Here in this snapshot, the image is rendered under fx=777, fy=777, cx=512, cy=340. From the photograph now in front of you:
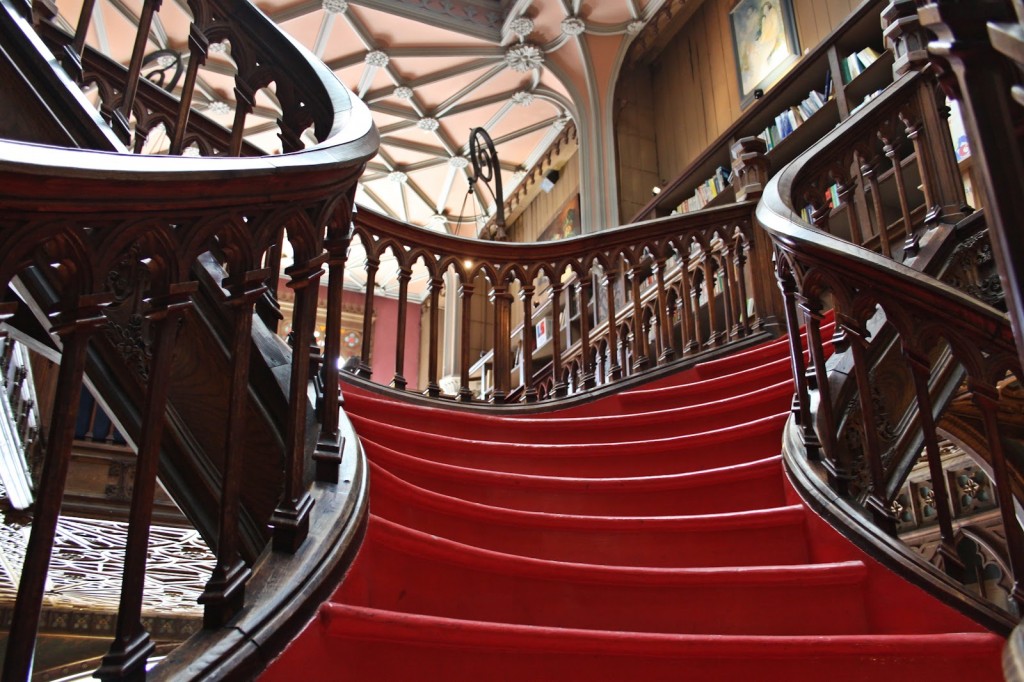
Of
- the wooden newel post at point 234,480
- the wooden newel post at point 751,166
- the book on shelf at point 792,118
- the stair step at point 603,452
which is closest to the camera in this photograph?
the wooden newel post at point 234,480

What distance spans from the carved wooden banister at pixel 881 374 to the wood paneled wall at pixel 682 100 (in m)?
3.71

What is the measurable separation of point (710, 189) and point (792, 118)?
30.6 inches

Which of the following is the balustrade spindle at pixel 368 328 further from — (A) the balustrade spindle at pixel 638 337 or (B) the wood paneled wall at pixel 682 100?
(B) the wood paneled wall at pixel 682 100

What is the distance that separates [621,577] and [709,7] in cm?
583

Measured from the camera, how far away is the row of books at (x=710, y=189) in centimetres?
524

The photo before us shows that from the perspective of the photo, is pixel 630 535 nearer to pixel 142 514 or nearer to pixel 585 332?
pixel 142 514

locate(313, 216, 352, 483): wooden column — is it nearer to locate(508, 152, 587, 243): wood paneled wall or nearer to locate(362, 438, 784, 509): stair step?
locate(362, 438, 784, 509): stair step

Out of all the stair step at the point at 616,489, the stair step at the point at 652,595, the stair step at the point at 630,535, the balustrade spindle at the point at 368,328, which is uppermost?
the balustrade spindle at the point at 368,328

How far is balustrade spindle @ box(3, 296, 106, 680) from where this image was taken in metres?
0.86

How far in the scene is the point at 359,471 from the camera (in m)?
1.59

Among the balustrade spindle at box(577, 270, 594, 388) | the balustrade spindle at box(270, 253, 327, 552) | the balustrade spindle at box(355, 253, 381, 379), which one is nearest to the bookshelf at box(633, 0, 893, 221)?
the balustrade spindle at box(577, 270, 594, 388)

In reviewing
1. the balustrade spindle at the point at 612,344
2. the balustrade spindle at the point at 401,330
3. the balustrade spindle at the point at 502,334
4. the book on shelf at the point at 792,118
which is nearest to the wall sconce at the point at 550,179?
the book on shelf at the point at 792,118

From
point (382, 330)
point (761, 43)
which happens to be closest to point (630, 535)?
point (761, 43)

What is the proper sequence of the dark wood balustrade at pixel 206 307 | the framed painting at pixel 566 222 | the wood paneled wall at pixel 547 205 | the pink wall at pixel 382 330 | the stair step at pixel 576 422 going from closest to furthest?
1. the dark wood balustrade at pixel 206 307
2. the stair step at pixel 576 422
3. the framed painting at pixel 566 222
4. the wood paneled wall at pixel 547 205
5. the pink wall at pixel 382 330
